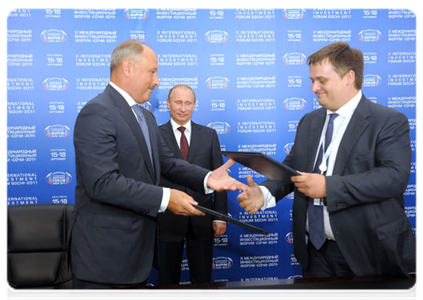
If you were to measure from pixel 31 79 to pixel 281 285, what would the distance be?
3.54 meters

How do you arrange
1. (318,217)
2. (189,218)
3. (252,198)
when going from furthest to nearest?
1. (189,218)
2. (252,198)
3. (318,217)

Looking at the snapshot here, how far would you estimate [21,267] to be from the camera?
2.53 m

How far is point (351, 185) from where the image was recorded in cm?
198

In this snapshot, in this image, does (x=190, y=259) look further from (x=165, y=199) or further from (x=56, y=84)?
(x=56, y=84)

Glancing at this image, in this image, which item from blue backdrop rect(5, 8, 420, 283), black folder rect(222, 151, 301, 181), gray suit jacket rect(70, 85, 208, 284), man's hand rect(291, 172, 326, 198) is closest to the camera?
black folder rect(222, 151, 301, 181)

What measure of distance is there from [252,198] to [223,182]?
226 mm

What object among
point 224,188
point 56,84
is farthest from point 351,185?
point 56,84

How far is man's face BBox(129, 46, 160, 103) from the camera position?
2.26 metres

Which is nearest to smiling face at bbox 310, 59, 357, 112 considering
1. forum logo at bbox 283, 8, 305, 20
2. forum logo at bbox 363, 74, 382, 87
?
forum logo at bbox 283, 8, 305, 20

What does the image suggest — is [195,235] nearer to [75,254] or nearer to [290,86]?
[75,254]

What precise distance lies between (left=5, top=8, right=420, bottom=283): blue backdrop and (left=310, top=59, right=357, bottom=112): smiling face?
2002mm

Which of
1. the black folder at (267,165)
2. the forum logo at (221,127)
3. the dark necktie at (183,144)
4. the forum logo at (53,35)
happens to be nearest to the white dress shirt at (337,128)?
the black folder at (267,165)

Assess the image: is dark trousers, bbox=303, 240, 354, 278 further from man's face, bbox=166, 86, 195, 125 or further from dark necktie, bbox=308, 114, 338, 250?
man's face, bbox=166, 86, 195, 125

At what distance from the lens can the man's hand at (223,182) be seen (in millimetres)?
2534
